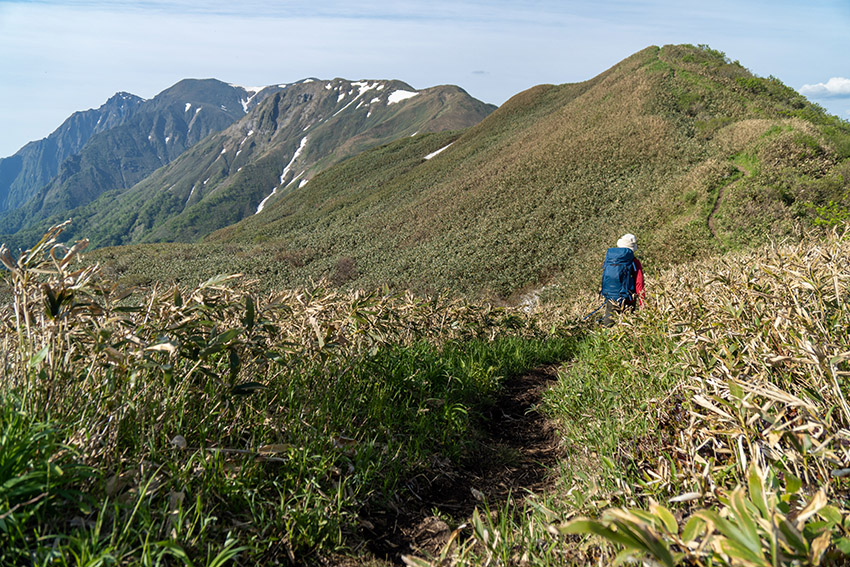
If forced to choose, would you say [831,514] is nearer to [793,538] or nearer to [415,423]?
[793,538]

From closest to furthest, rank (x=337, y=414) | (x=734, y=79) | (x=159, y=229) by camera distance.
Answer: (x=337, y=414), (x=734, y=79), (x=159, y=229)

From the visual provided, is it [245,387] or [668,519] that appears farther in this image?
[245,387]

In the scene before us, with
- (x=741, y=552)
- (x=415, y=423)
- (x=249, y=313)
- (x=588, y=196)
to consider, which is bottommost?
(x=415, y=423)

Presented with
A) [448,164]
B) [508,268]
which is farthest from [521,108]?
[508,268]

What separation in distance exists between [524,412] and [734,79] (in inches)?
1590

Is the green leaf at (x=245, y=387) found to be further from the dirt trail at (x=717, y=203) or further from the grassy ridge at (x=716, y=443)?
the dirt trail at (x=717, y=203)

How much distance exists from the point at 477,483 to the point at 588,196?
2864 centimetres

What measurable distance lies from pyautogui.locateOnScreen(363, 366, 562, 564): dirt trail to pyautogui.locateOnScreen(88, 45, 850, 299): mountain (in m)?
6.84

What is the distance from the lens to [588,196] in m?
29.1

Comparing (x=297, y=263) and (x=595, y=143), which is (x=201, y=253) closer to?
(x=297, y=263)

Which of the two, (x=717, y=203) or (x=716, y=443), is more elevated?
(x=717, y=203)

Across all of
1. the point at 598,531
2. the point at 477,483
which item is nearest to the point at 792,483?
the point at 598,531

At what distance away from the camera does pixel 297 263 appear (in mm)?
39375

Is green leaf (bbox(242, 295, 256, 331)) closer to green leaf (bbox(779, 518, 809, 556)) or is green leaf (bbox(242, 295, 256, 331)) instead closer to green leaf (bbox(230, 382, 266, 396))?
green leaf (bbox(230, 382, 266, 396))
